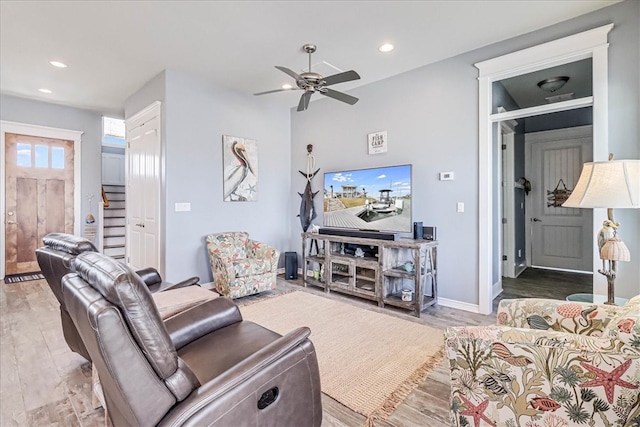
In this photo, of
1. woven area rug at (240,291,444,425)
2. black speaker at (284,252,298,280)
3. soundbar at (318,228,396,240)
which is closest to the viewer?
woven area rug at (240,291,444,425)

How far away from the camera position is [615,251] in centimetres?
204

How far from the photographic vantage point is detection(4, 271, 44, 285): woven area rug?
4820 mm

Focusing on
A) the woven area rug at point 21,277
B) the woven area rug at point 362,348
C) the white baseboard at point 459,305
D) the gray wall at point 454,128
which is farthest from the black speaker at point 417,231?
the woven area rug at point 21,277

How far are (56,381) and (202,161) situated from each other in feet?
9.50

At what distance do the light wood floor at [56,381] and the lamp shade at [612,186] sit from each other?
4.99 ft

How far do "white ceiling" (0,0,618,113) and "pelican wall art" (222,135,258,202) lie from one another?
3.06 ft

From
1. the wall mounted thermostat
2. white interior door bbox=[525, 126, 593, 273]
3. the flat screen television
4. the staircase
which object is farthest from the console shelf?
the staircase

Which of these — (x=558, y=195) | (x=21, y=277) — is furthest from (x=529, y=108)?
(x=21, y=277)

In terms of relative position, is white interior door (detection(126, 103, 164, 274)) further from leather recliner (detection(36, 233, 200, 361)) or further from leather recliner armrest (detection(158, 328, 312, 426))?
leather recliner armrest (detection(158, 328, 312, 426))

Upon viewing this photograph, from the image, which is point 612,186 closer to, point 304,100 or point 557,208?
point 304,100

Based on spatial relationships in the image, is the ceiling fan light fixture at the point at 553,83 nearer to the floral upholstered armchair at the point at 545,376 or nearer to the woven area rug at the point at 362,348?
the woven area rug at the point at 362,348

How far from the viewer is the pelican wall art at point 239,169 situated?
15.0ft

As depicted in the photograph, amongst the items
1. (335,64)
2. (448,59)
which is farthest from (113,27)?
(448,59)

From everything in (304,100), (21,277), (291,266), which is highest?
(304,100)
